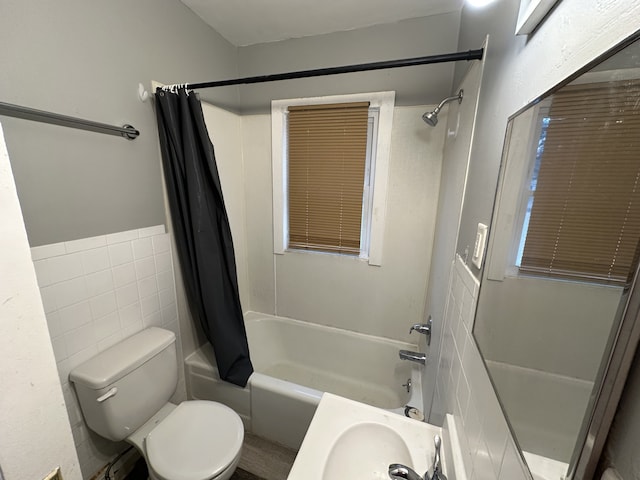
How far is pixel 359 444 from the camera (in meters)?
0.84

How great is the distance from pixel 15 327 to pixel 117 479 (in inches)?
62.0

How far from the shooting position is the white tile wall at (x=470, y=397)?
48 cm

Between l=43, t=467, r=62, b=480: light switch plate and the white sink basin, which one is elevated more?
l=43, t=467, r=62, b=480: light switch plate

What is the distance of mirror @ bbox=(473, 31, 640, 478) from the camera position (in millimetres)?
278

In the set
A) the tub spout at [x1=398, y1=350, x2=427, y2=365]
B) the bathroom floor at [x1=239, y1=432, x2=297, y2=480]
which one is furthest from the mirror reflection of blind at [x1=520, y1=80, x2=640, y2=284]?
the bathroom floor at [x1=239, y1=432, x2=297, y2=480]

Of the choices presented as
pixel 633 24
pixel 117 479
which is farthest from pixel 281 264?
pixel 633 24

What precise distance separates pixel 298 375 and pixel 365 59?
236 centimetres

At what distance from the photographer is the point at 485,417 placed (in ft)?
1.84

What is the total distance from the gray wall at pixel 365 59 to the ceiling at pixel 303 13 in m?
0.05

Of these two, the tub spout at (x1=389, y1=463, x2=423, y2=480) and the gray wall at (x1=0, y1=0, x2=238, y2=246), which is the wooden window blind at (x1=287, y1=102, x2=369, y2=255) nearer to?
the gray wall at (x1=0, y1=0, x2=238, y2=246)

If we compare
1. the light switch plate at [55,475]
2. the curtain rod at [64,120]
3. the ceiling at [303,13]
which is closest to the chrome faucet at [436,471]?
the light switch plate at [55,475]

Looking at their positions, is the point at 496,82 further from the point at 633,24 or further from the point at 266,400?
the point at 266,400

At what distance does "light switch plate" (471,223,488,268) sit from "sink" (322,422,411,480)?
62cm

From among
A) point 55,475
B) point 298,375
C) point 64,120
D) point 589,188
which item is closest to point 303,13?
point 64,120
